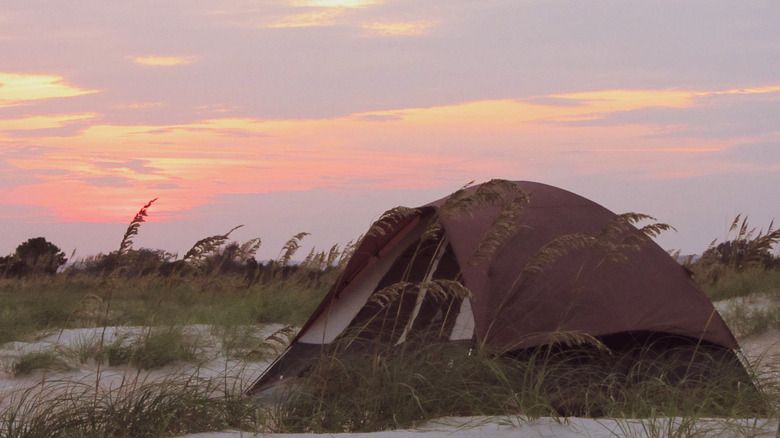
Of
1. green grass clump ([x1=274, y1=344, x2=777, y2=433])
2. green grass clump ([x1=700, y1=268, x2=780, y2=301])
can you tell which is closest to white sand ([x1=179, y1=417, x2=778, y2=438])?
green grass clump ([x1=274, y1=344, x2=777, y2=433])

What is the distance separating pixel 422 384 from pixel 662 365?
6.70 feet

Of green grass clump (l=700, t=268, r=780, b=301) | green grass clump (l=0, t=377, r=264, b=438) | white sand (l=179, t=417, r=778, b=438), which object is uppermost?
green grass clump (l=700, t=268, r=780, b=301)

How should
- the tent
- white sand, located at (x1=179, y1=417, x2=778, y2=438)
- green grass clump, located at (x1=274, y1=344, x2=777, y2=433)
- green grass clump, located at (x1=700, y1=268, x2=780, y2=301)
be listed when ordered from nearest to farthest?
white sand, located at (x1=179, y1=417, x2=778, y2=438) < green grass clump, located at (x1=274, y1=344, x2=777, y2=433) < the tent < green grass clump, located at (x1=700, y1=268, x2=780, y2=301)

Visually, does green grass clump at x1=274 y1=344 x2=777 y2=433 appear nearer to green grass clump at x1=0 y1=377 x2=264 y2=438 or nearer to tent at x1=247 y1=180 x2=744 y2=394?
green grass clump at x1=0 y1=377 x2=264 y2=438

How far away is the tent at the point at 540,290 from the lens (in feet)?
19.5

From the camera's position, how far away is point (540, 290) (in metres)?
6.12

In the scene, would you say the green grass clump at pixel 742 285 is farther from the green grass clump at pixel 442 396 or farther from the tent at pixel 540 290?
the green grass clump at pixel 442 396

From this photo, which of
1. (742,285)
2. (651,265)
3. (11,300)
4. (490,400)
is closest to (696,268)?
(742,285)

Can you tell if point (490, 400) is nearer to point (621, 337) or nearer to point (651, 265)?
point (621, 337)

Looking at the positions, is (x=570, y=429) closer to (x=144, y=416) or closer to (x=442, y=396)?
(x=442, y=396)

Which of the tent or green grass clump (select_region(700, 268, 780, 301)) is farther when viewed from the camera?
green grass clump (select_region(700, 268, 780, 301))

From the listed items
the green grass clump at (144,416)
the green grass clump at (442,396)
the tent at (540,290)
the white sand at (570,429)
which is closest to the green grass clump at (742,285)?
the tent at (540,290)

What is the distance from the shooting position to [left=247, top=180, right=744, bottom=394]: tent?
19.5 ft

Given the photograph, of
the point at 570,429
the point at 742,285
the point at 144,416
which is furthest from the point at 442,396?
the point at 742,285
